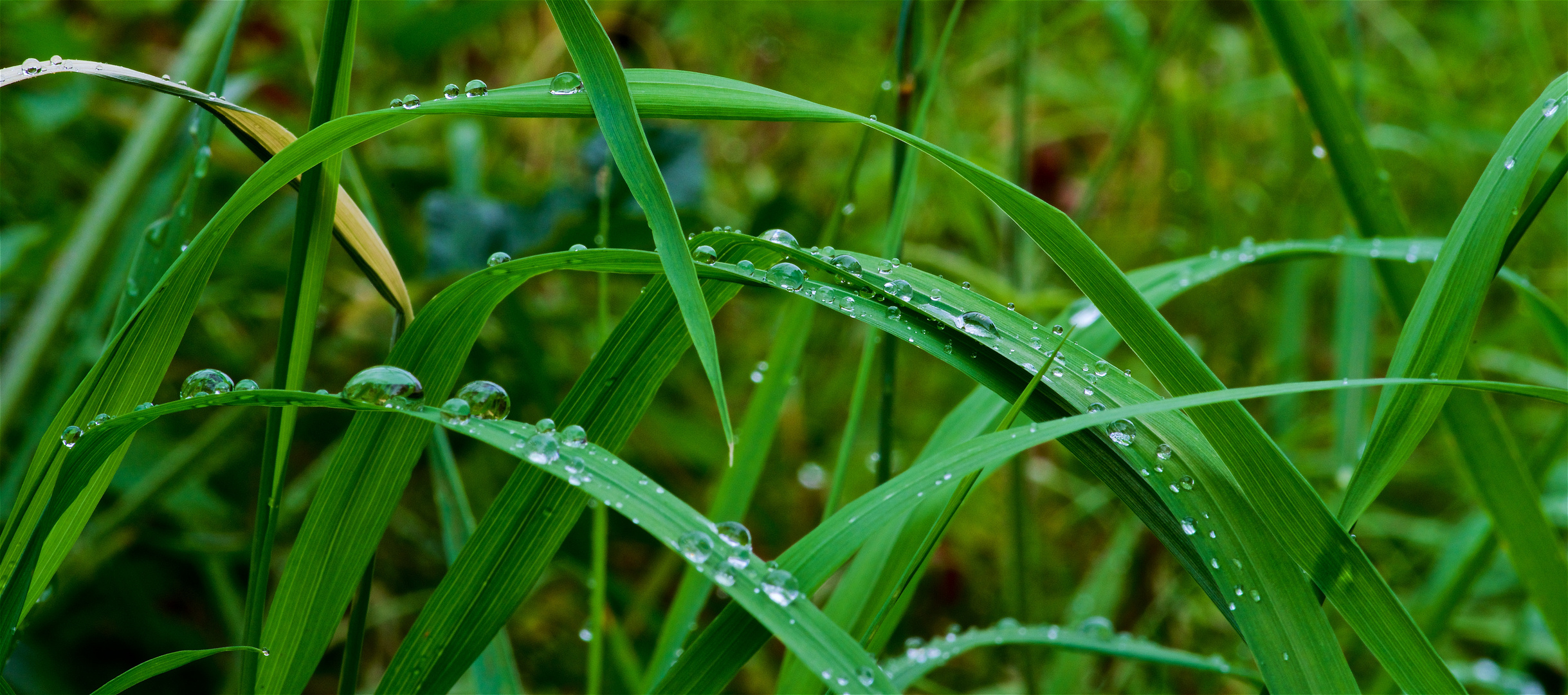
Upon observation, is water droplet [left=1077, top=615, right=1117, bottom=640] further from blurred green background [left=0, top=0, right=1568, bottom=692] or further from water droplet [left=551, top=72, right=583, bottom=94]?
water droplet [left=551, top=72, right=583, bottom=94]

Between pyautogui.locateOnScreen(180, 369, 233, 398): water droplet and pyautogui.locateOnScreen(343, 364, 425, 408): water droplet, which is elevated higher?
pyautogui.locateOnScreen(343, 364, 425, 408): water droplet

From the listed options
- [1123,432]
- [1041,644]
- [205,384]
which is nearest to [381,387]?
[205,384]

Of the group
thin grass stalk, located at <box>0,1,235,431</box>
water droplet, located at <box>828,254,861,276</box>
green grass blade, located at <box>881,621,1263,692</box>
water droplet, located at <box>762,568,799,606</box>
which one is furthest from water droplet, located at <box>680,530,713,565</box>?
thin grass stalk, located at <box>0,1,235,431</box>

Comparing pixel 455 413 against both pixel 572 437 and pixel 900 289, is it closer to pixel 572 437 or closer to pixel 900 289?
pixel 572 437

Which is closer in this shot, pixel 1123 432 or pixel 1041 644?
pixel 1123 432

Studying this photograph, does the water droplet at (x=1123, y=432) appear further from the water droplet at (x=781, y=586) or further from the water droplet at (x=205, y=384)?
the water droplet at (x=205, y=384)

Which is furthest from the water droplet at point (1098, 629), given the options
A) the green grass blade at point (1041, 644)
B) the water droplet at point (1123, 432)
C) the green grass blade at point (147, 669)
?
the green grass blade at point (147, 669)

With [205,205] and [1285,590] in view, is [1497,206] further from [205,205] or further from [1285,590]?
[205,205]
